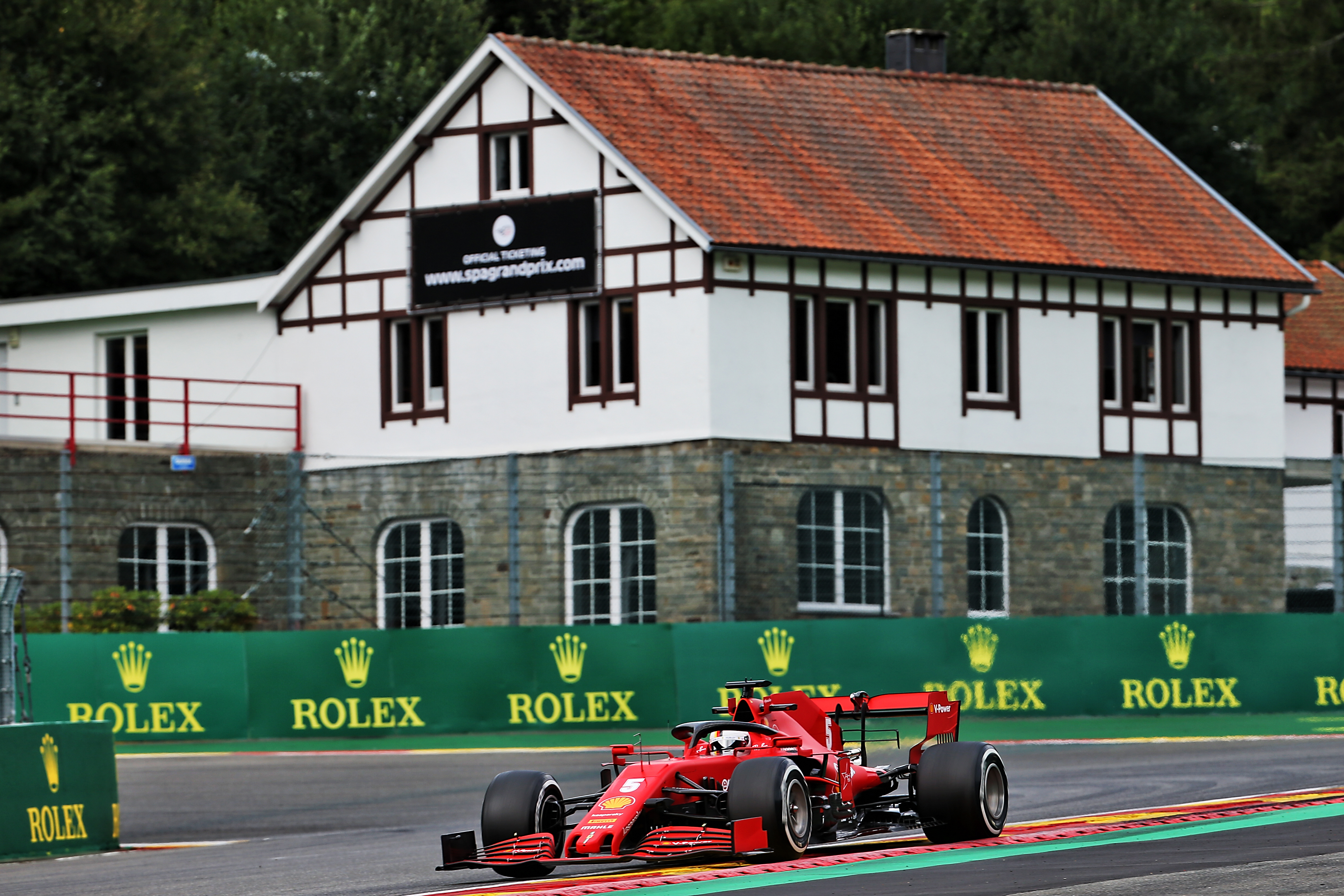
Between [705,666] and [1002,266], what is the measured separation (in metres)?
9.52

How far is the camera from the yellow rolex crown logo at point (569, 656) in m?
26.5

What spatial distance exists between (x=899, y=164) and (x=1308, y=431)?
9.60 meters

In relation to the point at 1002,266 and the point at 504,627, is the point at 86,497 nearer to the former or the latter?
the point at 504,627

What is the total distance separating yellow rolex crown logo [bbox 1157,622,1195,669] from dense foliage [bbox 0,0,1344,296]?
75.2ft

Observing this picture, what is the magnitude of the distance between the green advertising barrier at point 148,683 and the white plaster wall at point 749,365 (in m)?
7.70

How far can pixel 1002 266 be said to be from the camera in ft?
109

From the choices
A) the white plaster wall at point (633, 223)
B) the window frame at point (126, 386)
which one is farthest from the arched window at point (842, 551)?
the window frame at point (126, 386)

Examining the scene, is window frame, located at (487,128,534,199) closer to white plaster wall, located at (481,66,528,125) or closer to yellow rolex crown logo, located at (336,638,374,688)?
white plaster wall, located at (481,66,528,125)

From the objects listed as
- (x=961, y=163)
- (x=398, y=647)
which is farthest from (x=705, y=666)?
(x=961, y=163)

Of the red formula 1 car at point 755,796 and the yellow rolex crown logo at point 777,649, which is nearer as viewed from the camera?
the red formula 1 car at point 755,796

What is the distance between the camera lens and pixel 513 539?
2744 cm

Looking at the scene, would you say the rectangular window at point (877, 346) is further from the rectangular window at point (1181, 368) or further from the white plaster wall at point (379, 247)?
the white plaster wall at point (379, 247)

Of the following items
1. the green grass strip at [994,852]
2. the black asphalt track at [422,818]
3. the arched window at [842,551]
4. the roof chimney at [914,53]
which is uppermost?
the roof chimney at [914,53]

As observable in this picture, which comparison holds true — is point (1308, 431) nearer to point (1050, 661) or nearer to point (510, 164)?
point (510, 164)
